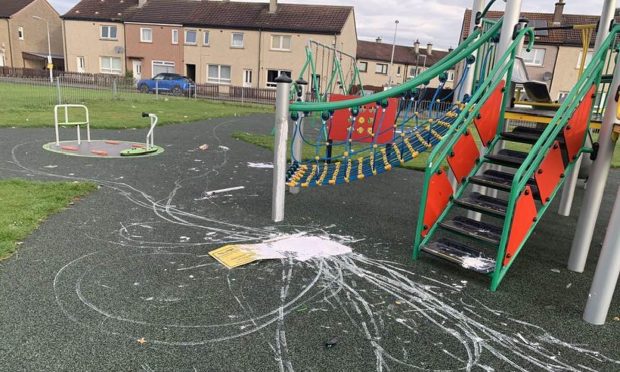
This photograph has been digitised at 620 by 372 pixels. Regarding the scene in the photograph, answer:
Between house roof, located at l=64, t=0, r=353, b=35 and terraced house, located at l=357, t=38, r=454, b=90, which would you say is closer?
house roof, located at l=64, t=0, r=353, b=35

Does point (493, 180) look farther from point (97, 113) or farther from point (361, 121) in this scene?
point (97, 113)

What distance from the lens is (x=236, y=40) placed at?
33.4m

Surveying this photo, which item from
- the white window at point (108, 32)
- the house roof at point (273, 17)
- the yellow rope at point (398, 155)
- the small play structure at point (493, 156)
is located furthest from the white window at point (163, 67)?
the yellow rope at point (398, 155)

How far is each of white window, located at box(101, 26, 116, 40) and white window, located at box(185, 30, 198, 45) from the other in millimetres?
6679

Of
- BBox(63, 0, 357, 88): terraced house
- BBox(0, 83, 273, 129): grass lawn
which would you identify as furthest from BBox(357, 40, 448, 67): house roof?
BBox(0, 83, 273, 129): grass lawn

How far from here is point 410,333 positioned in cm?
294

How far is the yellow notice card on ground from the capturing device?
385 centimetres

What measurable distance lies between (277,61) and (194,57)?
23.1ft

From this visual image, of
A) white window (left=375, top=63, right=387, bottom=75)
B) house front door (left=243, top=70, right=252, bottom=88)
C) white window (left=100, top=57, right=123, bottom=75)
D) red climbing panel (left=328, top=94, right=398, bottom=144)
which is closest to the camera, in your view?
red climbing panel (left=328, top=94, right=398, bottom=144)

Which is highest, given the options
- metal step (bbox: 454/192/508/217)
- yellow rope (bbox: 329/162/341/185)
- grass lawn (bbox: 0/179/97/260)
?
metal step (bbox: 454/192/508/217)

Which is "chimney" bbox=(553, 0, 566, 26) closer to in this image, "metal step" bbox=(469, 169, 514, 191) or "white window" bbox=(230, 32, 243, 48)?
"white window" bbox=(230, 32, 243, 48)

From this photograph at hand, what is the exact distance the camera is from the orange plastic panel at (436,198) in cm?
397

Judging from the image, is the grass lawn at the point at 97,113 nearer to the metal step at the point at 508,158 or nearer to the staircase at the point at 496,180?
the staircase at the point at 496,180

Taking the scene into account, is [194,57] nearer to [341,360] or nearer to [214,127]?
[214,127]
